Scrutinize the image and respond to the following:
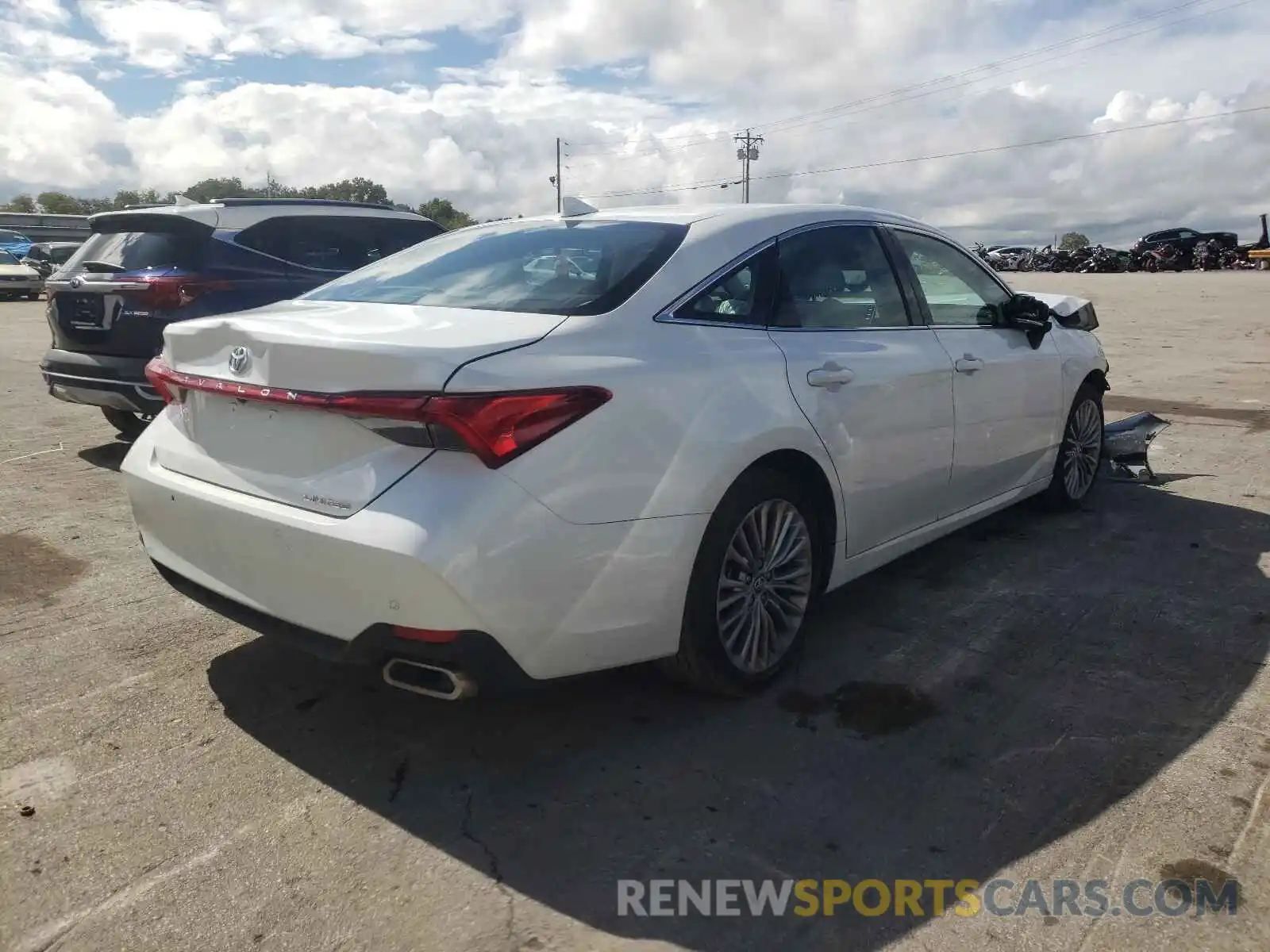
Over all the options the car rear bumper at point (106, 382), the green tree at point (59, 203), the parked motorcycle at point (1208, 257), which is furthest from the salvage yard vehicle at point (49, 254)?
the green tree at point (59, 203)

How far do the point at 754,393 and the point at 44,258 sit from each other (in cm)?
4191

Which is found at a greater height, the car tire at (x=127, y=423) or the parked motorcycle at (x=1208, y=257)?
the parked motorcycle at (x=1208, y=257)

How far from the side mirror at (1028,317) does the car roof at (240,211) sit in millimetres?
4702

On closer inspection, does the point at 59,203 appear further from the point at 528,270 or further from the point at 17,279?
the point at 528,270

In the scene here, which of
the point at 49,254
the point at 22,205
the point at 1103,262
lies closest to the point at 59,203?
the point at 22,205

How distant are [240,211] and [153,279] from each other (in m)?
0.76

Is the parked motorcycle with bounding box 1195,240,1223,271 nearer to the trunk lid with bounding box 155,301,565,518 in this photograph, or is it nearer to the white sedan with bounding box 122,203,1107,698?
the white sedan with bounding box 122,203,1107,698

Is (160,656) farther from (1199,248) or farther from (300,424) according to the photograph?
(1199,248)

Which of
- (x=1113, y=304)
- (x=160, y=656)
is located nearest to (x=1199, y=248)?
(x=1113, y=304)

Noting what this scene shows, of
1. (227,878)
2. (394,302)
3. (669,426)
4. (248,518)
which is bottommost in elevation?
(227,878)

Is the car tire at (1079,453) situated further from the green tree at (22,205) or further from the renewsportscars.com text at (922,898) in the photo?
the green tree at (22,205)

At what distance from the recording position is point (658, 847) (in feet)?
8.46

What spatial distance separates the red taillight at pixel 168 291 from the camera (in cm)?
629

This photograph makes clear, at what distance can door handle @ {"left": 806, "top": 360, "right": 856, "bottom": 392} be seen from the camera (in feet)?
11.2
